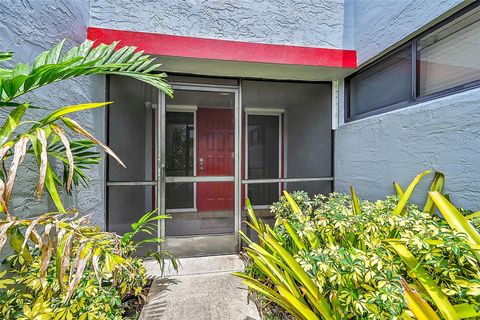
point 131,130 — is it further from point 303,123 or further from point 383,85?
point 383,85

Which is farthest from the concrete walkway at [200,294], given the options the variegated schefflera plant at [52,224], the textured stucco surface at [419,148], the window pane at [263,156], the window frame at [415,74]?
the window frame at [415,74]

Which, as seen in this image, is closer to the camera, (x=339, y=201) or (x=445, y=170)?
(x=445, y=170)

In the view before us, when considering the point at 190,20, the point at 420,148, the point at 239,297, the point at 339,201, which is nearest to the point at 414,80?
the point at 420,148

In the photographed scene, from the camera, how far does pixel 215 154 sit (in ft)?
10.8

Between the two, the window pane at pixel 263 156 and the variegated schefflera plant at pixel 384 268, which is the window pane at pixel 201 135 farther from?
the variegated schefflera plant at pixel 384 268

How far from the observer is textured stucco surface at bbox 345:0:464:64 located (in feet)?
6.89

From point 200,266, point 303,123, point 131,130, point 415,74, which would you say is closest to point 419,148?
point 415,74

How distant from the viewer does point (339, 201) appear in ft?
7.11

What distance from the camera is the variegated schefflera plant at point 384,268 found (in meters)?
1.09

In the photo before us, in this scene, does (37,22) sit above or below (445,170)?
above

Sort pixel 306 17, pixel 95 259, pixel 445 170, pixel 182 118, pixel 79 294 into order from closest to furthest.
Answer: pixel 95 259
pixel 79 294
pixel 445 170
pixel 306 17
pixel 182 118

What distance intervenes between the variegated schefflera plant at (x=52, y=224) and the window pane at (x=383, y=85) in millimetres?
2615

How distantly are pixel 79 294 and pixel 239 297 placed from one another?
58.5 inches

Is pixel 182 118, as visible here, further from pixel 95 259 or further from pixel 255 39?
pixel 95 259
